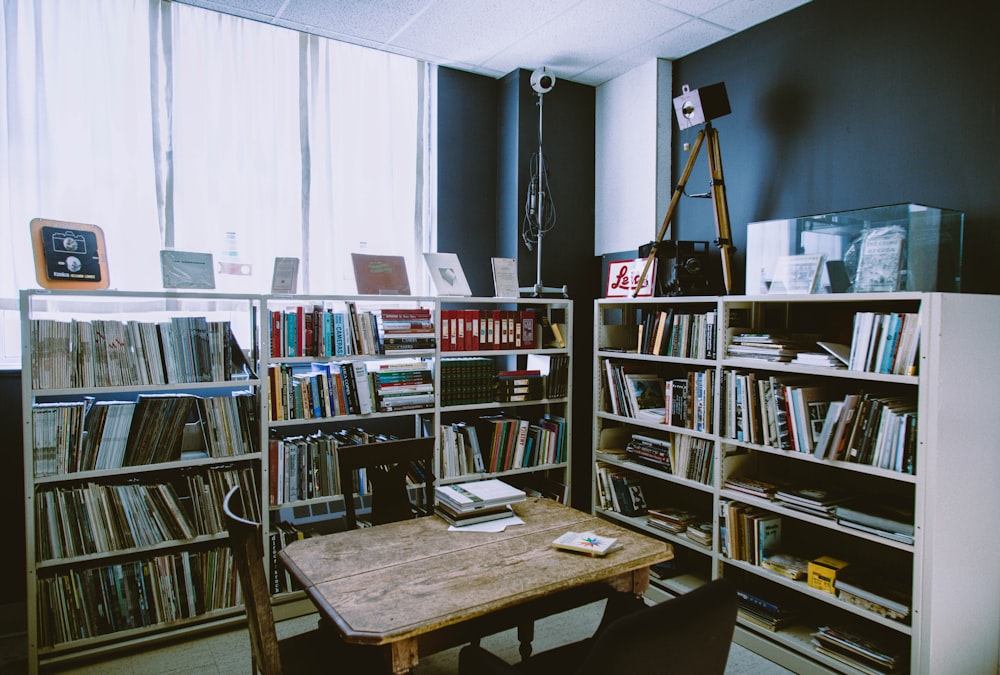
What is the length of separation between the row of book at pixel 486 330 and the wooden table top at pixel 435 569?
1367mm

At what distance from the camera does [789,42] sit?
3.18 meters

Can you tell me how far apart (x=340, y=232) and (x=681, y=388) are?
83.0 inches

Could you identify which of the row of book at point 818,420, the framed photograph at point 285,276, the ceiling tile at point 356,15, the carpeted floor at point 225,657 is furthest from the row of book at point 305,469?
the ceiling tile at point 356,15

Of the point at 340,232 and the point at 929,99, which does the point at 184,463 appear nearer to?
the point at 340,232

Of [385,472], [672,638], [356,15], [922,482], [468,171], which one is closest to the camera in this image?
[672,638]

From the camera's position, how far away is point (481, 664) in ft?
5.13

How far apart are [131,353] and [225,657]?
4.55ft

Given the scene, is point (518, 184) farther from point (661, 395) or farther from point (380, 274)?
point (661, 395)

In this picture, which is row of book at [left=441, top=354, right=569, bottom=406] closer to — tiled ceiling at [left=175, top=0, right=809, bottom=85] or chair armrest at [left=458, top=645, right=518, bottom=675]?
tiled ceiling at [left=175, top=0, right=809, bottom=85]

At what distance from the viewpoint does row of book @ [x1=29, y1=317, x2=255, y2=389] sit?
2598 mm

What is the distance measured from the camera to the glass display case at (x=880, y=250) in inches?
95.3

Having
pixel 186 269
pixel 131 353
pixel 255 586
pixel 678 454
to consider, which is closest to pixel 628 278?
pixel 678 454

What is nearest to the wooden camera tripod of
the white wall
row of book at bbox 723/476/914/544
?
the white wall

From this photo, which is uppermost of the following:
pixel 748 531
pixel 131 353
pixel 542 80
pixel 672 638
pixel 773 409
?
pixel 542 80
